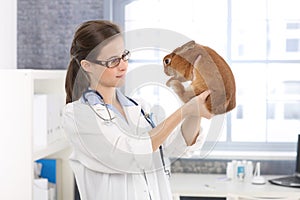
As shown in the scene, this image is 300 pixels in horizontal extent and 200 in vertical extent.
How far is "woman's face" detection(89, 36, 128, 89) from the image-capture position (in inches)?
51.8

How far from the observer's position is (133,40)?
119 cm

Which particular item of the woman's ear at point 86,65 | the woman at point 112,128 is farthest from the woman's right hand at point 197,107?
the woman's ear at point 86,65

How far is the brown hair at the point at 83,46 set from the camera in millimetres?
1386

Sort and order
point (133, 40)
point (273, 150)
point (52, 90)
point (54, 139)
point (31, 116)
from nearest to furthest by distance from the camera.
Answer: point (133, 40) < point (31, 116) < point (54, 139) < point (52, 90) < point (273, 150)

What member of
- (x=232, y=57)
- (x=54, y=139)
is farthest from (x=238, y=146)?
(x=54, y=139)

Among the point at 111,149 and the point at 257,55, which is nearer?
the point at 111,149

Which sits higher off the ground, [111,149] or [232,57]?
[232,57]

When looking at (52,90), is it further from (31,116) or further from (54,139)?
(31,116)

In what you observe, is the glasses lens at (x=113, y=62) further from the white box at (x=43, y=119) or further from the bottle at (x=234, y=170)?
the bottle at (x=234, y=170)

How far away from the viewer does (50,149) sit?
2.88 meters

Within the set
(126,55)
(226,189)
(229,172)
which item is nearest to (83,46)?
(126,55)

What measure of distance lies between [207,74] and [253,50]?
2.36 meters

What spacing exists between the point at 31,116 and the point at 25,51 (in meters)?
1.06

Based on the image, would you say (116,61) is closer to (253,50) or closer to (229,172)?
(229,172)
